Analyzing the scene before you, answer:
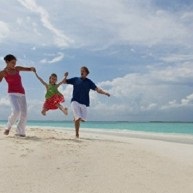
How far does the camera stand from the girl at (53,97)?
13.0 m

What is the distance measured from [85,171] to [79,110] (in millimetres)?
5895

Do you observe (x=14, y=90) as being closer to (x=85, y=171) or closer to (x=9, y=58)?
(x=9, y=58)

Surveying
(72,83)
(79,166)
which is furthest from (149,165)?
(72,83)

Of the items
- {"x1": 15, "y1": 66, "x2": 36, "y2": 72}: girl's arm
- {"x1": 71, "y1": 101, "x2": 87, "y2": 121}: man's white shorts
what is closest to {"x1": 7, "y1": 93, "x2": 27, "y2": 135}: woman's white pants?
{"x1": 15, "y1": 66, "x2": 36, "y2": 72}: girl's arm

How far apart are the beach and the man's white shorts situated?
3768 millimetres

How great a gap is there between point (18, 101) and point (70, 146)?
7.90ft

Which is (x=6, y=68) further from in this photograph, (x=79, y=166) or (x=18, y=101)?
(x=79, y=166)

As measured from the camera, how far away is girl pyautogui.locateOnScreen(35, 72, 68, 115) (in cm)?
1297

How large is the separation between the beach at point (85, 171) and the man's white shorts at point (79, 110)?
3.77 meters

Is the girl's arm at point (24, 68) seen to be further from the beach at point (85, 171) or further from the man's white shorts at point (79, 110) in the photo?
the beach at point (85, 171)

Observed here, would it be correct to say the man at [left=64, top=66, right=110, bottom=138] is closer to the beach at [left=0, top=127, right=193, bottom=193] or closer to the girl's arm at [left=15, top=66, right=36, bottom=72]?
the girl's arm at [left=15, top=66, right=36, bottom=72]

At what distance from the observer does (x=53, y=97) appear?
42.9 ft

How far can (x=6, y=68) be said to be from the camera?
32.2 feet

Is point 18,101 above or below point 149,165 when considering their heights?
above
